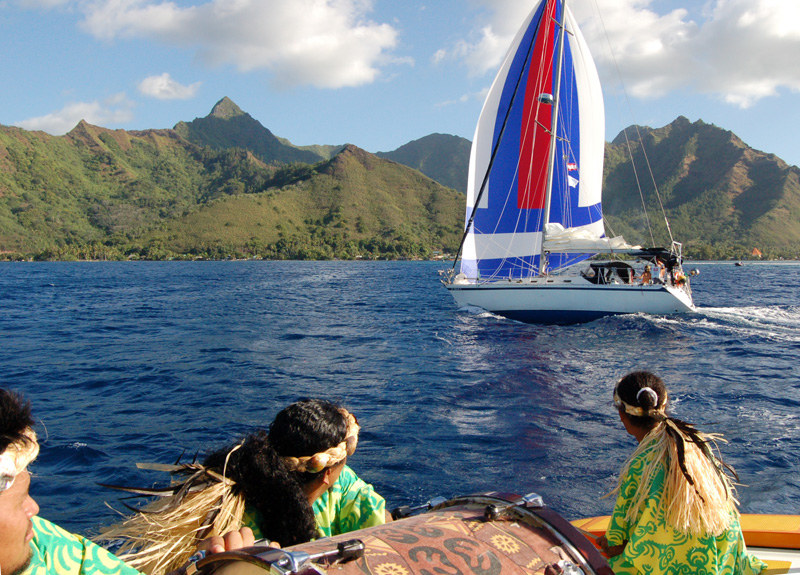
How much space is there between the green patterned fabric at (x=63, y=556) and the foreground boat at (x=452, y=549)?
249 millimetres

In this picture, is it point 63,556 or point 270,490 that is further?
point 270,490

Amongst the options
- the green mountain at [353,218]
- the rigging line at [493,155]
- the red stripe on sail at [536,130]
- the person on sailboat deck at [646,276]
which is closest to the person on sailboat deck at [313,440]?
the rigging line at [493,155]

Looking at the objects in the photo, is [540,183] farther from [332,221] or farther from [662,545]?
[332,221]

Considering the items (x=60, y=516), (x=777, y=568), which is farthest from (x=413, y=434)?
(x=777, y=568)

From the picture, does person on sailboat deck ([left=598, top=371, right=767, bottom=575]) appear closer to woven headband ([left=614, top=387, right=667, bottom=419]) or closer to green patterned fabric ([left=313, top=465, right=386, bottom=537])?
woven headband ([left=614, top=387, right=667, bottom=419])

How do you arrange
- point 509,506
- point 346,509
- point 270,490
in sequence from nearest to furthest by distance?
point 509,506, point 270,490, point 346,509

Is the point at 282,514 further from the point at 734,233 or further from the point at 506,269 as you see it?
the point at 734,233

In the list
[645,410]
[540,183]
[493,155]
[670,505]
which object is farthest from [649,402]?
[540,183]

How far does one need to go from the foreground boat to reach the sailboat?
17.6m

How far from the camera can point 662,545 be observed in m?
2.50

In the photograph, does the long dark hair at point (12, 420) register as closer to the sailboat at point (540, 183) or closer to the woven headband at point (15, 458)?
the woven headband at point (15, 458)

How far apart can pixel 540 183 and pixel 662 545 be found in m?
20.9

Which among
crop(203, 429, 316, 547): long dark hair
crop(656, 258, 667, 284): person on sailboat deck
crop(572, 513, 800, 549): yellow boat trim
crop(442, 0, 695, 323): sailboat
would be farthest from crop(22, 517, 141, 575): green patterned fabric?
crop(656, 258, 667, 284): person on sailboat deck

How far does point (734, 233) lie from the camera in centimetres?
15550
